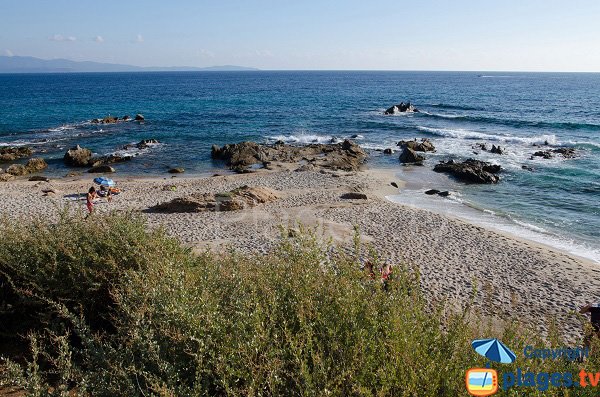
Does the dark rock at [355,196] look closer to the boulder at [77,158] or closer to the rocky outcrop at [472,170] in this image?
the rocky outcrop at [472,170]

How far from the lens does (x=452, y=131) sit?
50.5 meters

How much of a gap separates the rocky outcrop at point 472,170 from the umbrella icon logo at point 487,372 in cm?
2777

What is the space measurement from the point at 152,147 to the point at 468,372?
42.7 m

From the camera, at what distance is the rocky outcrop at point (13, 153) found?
36.8 meters

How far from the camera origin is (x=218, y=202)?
22875 mm

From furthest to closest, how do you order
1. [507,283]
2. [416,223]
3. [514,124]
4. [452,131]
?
1. [514,124]
2. [452,131]
3. [416,223]
4. [507,283]

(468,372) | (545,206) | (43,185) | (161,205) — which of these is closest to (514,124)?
(545,206)

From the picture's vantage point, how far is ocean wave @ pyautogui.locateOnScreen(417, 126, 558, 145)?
143ft

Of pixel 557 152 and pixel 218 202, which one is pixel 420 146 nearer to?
pixel 557 152

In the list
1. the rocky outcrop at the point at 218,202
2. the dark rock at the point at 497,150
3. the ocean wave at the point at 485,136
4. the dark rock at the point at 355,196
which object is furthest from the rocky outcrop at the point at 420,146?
the rocky outcrop at the point at 218,202

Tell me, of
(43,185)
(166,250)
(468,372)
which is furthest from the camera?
(43,185)

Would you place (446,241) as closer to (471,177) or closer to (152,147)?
(471,177)

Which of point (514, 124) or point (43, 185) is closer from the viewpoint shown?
point (43, 185)

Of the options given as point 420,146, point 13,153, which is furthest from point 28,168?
point 420,146
